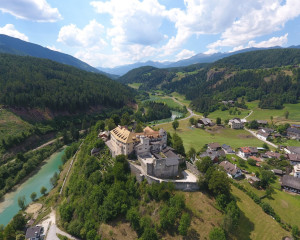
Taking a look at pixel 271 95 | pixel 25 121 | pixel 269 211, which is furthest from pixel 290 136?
pixel 25 121

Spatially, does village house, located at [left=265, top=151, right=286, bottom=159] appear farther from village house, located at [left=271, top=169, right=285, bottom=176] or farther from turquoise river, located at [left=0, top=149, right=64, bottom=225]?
turquoise river, located at [left=0, top=149, right=64, bottom=225]

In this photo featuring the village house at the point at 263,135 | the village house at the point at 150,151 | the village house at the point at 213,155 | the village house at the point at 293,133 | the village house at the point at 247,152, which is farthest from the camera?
the village house at the point at 263,135

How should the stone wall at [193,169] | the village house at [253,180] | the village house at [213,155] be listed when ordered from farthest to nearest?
the village house at [213,155], the village house at [253,180], the stone wall at [193,169]

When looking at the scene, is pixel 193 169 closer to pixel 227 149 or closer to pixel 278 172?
pixel 278 172

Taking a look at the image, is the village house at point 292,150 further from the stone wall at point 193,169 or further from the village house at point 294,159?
the stone wall at point 193,169

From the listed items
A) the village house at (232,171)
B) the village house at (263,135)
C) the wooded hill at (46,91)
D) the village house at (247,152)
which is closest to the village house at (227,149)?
the village house at (247,152)

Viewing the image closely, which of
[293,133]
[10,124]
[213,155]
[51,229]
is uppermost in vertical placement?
[10,124]

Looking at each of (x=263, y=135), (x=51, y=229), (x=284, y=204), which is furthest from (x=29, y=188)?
(x=263, y=135)
